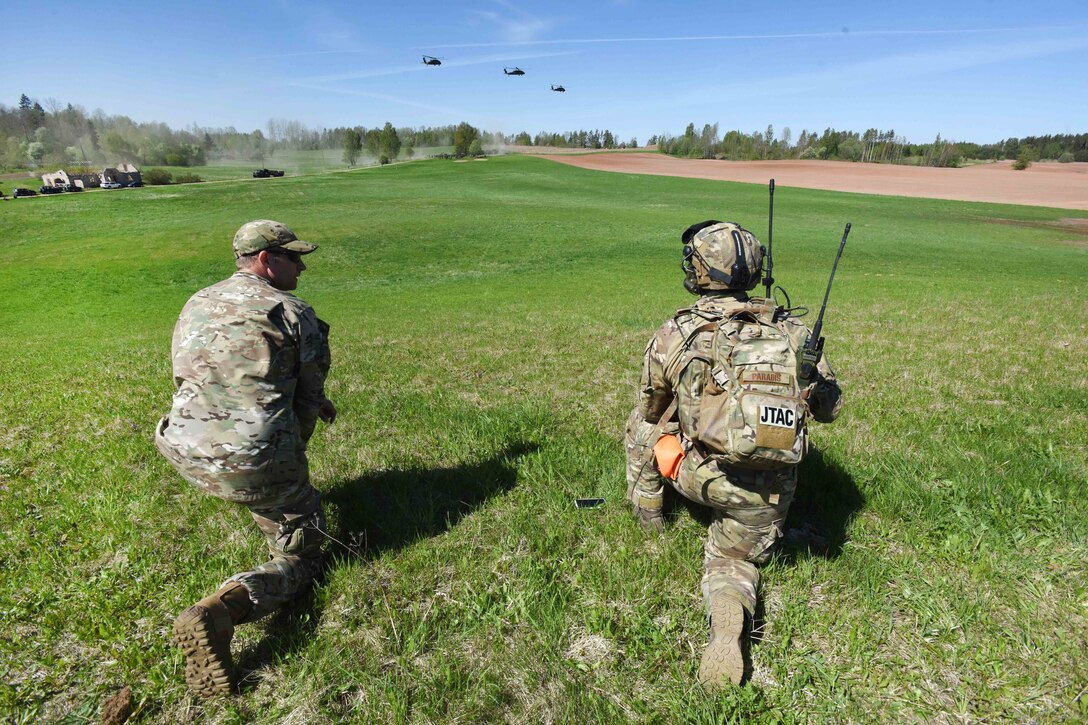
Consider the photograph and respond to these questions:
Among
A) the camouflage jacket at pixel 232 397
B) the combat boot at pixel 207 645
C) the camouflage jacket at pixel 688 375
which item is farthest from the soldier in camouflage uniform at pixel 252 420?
the camouflage jacket at pixel 688 375

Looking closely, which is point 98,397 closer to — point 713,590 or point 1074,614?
point 713,590

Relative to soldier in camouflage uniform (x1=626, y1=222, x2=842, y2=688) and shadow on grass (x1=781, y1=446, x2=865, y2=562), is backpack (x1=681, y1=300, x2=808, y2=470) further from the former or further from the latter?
shadow on grass (x1=781, y1=446, x2=865, y2=562)

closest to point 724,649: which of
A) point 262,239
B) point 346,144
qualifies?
point 262,239

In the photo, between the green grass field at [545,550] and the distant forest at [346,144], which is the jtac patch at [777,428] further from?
the distant forest at [346,144]

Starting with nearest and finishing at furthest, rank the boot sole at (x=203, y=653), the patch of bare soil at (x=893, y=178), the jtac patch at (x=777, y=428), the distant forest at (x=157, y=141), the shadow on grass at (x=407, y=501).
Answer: the boot sole at (x=203, y=653) → the jtac patch at (x=777, y=428) → the shadow on grass at (x=407, y=501) → the patch of bare soil at (x=893, y=178) → the distant forest at (x=157, y=141)

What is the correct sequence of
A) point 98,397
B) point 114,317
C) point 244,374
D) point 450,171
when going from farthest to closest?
1. point 450,171
2. point 114,317
3. point 98,397
4. point 244,374

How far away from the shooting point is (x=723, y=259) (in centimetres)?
348

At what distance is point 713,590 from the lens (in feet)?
9.96

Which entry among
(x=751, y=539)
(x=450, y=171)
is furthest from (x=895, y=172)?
(x=751, y=539)

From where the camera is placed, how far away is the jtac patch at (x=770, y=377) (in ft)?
9.80

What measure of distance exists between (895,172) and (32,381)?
273 feet

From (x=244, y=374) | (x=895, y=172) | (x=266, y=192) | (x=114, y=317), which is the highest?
(x=895, y=172)

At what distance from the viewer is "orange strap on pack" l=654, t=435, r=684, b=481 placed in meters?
3.44

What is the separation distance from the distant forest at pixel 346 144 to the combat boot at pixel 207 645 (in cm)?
9892
